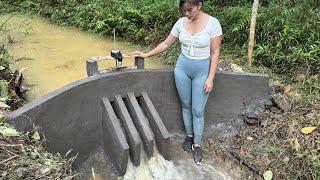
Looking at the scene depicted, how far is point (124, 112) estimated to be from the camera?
15.2 feet

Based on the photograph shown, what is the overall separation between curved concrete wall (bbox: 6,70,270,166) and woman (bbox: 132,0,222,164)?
0.35m

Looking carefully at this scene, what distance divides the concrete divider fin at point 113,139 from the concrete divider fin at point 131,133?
81 millimetres

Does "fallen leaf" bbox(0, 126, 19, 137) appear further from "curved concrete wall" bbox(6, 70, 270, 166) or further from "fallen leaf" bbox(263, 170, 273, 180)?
"fallen leaf" bbox(263, 170, 273, 180)

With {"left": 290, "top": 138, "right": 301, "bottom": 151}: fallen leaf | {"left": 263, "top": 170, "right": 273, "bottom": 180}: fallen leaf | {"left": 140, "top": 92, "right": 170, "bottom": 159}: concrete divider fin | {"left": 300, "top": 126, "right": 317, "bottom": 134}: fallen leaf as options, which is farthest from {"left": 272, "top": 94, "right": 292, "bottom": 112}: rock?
{"left": 140, "top": 92, "right": 170, "bottom": 159}: concrete divider fin

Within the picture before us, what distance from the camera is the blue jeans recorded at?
438 centimetres

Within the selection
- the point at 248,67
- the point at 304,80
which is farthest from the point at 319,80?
the point at 248,67

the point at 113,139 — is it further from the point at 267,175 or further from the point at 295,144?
the point at 295,144

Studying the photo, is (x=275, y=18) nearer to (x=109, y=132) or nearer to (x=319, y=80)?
(x=319, y=80)

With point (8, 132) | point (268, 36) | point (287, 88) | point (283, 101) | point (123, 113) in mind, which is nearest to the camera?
point (8, 132)

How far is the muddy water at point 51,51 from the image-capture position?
19.7 feet

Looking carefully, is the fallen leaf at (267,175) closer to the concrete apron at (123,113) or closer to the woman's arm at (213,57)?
the concrete apron at (123,113)

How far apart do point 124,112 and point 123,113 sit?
24mm

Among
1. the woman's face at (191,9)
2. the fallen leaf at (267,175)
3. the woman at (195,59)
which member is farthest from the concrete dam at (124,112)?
the woman's face at (191,9)

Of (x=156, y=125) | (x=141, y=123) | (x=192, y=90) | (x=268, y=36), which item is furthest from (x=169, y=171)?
(x=268, y=36)
